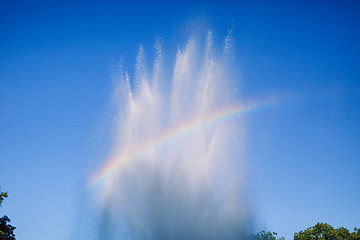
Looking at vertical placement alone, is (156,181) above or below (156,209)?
above

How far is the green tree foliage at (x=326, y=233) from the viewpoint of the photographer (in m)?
35.6

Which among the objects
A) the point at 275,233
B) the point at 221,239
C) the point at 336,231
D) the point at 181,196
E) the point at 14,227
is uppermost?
the point at 275,233

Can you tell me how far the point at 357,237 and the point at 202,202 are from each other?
1908 centimetres

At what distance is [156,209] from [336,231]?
23.3 meters

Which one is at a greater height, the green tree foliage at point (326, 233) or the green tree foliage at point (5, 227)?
the green tree foliage at point (326, 233)

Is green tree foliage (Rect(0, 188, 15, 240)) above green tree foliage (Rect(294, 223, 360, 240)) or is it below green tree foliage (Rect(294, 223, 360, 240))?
below

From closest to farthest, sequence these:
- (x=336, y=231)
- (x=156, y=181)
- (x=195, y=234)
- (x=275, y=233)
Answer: (x=195, y=234) < (x=336, y=231) < (x=156, y=181) < (x=275, y=233)

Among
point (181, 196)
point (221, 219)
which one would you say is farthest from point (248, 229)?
point (181, 196)

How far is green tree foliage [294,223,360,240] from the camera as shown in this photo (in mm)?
35594

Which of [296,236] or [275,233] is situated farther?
[275,233]

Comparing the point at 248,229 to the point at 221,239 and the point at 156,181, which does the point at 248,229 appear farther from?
the point at 156,181

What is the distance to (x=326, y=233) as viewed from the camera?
1464 inches

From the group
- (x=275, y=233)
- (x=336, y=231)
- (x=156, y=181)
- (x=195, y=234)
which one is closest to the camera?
(x=195, y=234)

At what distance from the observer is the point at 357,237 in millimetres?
34938
